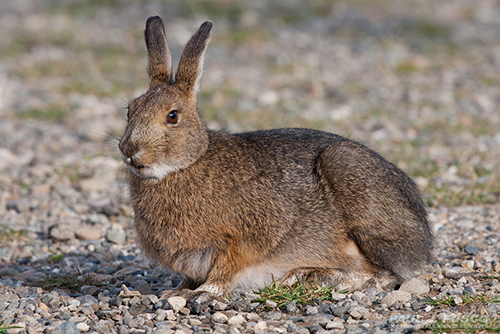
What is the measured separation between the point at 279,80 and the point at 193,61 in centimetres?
796

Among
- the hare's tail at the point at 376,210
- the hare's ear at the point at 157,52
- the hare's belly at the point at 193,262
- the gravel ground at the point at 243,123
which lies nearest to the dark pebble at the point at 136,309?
the gravel ground at the point at 243,123

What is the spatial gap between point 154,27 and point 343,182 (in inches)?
86.0

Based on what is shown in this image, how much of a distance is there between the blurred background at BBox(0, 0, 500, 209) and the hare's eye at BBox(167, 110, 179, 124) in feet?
2.32

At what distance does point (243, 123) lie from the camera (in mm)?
10250

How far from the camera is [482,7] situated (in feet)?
66.3

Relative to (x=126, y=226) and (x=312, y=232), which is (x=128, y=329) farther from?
(x=126, y=226)

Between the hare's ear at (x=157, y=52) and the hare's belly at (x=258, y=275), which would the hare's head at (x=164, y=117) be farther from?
the hare's belly at (x=258, y=275)

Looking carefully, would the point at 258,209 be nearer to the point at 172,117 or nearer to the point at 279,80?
the point at 172,117

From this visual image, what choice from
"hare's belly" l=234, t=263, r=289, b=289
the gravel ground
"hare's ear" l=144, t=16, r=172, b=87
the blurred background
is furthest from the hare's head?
the gravel ground

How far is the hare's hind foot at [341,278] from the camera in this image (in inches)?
204

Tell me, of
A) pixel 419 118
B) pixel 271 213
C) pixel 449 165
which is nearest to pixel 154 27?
pixel 271 213

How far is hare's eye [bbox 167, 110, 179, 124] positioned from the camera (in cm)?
516

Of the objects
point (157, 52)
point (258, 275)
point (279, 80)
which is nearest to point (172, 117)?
point (157, 52)

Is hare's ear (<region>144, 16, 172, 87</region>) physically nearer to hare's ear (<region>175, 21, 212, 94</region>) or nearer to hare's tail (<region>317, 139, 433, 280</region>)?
hare's ear (<region>175, 21, 212, 94</region>)
